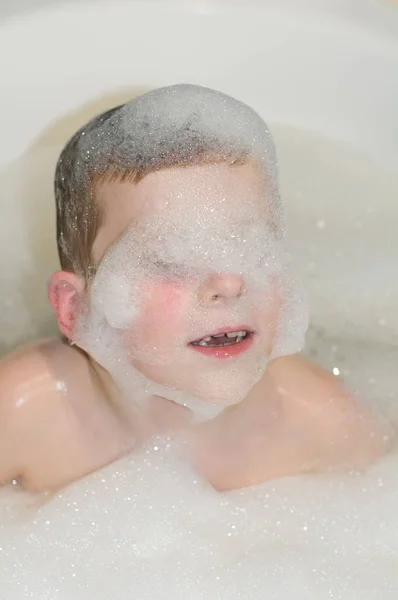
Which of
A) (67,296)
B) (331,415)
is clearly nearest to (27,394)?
(67,296)

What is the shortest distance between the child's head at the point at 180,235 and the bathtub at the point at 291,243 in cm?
24

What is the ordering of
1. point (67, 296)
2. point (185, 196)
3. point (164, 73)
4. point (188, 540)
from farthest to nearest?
1. point (164, 73)
2. point (188, 540)
3. point (67, 296)
4. point (185, 196)

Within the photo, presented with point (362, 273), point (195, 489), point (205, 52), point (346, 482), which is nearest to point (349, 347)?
point (362, 273)

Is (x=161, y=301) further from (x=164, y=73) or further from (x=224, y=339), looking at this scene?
(x=164, y=73)

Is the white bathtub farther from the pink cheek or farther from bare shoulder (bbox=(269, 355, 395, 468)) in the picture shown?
the pink cheek

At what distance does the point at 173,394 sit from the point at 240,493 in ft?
0.65

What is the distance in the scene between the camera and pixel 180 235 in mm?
771

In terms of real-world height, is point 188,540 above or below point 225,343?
below

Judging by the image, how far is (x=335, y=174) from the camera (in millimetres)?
1257

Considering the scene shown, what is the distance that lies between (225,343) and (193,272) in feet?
0.28

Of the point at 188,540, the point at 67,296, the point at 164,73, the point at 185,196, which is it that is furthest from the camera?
the point at 164,73

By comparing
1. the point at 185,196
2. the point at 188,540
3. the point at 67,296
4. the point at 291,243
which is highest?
the point at 185,196

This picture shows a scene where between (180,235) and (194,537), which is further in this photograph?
(194,537)

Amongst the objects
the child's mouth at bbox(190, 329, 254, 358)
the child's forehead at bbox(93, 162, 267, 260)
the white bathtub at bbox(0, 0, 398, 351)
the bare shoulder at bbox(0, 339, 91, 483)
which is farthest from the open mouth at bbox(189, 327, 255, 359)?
the white bathtub at bbox(0, 0, 398, 351)
